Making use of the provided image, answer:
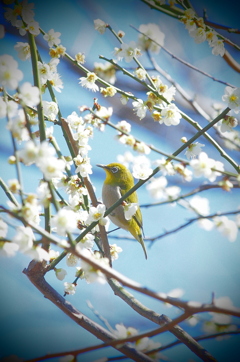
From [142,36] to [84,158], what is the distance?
436 millimetres

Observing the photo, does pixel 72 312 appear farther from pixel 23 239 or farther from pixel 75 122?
pixel 75 122

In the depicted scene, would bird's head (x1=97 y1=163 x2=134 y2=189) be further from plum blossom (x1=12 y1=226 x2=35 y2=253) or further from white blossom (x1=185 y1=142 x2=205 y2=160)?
plum blossom (x1=12 y1=226 x2=35 y2=253)

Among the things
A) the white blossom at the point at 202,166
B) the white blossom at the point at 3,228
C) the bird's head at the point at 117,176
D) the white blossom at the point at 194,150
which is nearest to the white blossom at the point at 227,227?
the white blossom at the point at 202,166

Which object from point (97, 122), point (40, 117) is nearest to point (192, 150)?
point (97, 122)

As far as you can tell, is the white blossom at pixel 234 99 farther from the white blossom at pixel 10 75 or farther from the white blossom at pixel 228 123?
the white blossom at pixel 10 75

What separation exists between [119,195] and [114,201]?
0.16 feet

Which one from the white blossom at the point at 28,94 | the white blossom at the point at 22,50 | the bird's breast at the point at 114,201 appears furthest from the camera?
the bird's breast at the point at 114,201

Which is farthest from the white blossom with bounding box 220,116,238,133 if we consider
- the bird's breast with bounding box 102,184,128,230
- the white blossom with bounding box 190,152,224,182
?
the bird's breast with bounding box 102,184,128,230

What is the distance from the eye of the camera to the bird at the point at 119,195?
1.48m

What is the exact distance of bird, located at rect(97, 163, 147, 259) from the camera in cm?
148

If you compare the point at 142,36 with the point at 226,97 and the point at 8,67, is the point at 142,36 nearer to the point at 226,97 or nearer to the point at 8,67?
the point at 226,97

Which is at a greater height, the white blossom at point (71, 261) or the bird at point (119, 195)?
the bird at point (119, 195)

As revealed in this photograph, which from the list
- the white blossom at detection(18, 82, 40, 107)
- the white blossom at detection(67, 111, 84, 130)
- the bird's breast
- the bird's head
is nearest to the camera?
the white blossom at detection(18, 82, 40, 107)

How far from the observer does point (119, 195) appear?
5.10 feet
